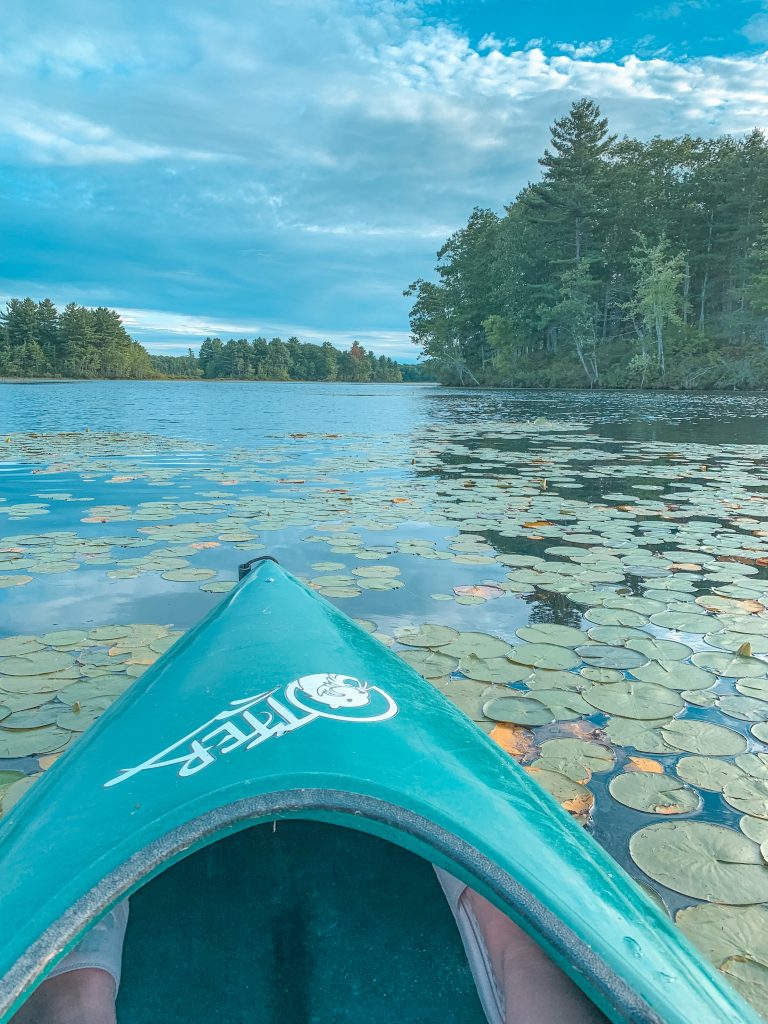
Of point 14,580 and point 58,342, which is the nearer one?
point 14,580

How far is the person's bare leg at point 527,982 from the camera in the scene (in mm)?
989

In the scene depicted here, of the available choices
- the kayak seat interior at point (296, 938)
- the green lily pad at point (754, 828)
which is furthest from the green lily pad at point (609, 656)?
the kayak seat interior at point (296, 938)

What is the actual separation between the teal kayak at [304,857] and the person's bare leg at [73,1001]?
Result: 3.5 inches

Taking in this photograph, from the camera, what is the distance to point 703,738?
1934mm

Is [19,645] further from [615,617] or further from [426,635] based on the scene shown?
[615,617]

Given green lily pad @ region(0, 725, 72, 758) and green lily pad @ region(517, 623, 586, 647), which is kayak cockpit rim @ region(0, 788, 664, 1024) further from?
green lily pad @ region(517, 623, 586, 647)

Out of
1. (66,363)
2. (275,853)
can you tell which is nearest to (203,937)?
(275,853)

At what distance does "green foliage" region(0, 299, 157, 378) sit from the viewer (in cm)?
5791

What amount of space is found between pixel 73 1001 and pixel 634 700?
169 cm

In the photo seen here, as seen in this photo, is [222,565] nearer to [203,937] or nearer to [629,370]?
[203,937]

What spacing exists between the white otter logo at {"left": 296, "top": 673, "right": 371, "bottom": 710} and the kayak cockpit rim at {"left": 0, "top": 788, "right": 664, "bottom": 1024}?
0.31 meters

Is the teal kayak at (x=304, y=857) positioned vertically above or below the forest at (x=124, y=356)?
below

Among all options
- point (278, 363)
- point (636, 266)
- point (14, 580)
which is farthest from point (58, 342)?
point (14, 580)

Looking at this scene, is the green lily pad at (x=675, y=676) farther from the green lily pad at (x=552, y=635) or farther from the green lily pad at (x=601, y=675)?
the green lily pad at (x=552, y=635)
